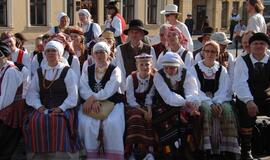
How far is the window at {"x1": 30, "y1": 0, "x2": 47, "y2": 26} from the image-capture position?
26.0 m

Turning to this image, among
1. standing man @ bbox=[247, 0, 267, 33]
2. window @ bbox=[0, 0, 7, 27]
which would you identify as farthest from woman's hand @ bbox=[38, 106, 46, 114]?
window @ bbox=[0, 0, 7, 27]

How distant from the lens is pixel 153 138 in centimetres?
571

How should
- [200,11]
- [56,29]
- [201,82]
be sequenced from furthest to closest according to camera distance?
[200,11], [56,29], [201,82]

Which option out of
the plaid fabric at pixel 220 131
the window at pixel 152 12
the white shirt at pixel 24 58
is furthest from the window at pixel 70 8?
the plaid fabric at pixel 220 131

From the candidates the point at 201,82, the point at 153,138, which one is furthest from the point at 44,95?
the point at 201,82

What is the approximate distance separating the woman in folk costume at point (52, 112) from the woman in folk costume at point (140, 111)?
63 centimetres

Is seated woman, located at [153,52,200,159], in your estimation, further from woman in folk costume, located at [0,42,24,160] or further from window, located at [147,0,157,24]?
window, located at [147,0,157,24]

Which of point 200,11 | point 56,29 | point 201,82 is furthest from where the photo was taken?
point 200,11

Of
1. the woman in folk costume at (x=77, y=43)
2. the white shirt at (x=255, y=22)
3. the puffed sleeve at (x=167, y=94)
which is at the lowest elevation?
the puffed sleeve at (x=167, y=94)

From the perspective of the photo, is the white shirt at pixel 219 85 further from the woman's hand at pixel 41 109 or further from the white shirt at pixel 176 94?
the woman's hand at pixel 41 109

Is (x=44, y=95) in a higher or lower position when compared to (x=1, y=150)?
higher

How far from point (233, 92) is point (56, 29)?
12.4 ft

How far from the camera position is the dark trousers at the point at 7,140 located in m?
5.67

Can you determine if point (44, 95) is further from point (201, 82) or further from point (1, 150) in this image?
point (201, 82)
